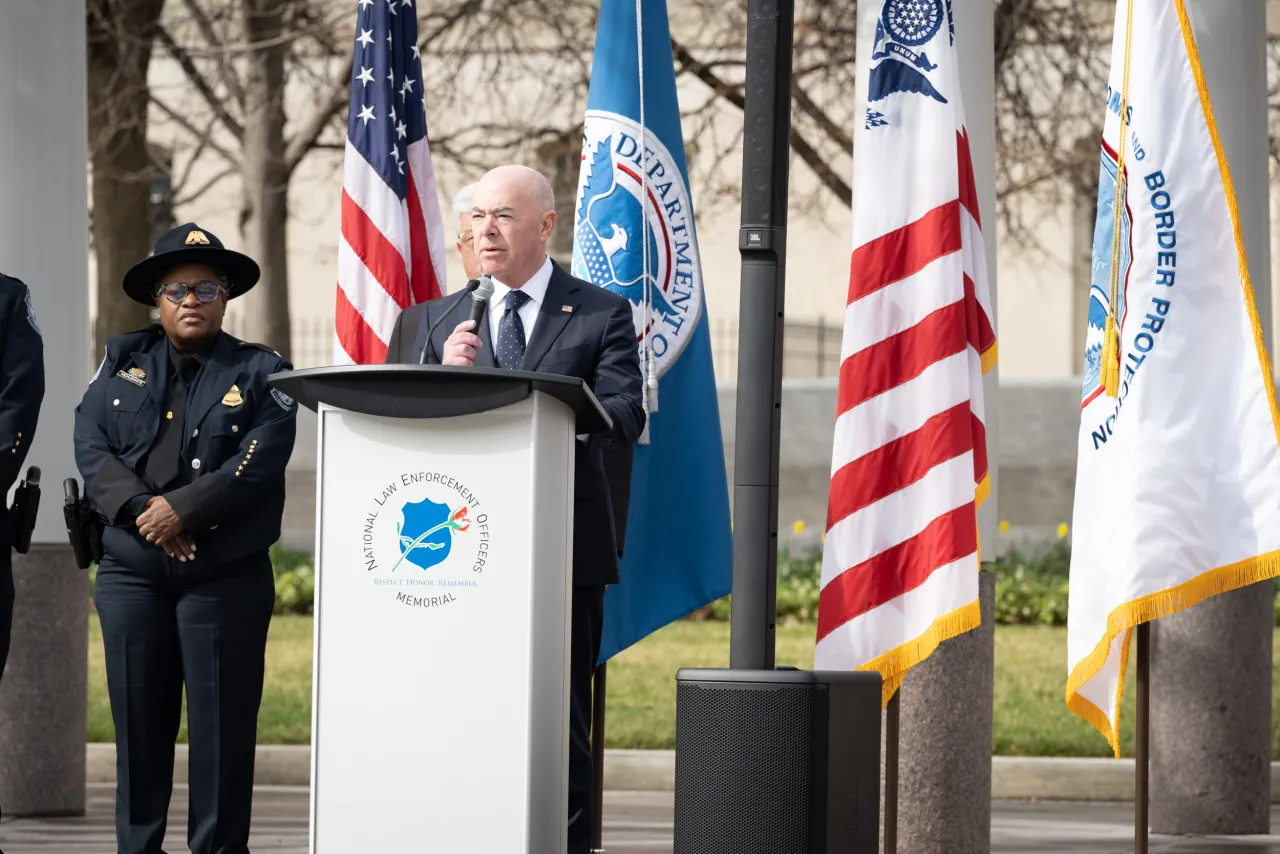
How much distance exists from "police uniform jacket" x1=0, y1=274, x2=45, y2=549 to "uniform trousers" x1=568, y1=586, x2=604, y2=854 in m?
1.86

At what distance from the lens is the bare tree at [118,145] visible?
1677 centimetres

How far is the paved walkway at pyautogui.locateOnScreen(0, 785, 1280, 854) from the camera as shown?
7836 millimetres

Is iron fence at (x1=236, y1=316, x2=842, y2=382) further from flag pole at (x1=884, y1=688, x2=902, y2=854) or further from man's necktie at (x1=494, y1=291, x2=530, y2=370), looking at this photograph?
man's necktie at (x1=494, y1=291, x2=530, y2=370)

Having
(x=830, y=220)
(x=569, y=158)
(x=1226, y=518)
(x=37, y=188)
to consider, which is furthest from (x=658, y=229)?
(x=830, y=220)

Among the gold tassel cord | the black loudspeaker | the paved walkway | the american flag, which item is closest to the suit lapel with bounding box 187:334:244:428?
the american flag

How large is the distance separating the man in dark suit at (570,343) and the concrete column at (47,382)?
3.46 meters

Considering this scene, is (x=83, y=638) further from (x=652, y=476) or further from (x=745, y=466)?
(x=745, y=466)

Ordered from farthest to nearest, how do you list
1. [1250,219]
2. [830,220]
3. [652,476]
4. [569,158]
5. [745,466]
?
[830,220] → [569,158] → [1250,219] → [652,476] → [745,466]

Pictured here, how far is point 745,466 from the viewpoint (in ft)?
18.6

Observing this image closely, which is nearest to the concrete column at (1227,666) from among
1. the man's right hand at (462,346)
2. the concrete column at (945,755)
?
the concrete column at (945,755)

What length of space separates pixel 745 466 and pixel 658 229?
2.06 m

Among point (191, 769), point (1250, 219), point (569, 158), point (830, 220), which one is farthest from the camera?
point (830, 220)

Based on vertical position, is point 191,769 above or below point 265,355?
below

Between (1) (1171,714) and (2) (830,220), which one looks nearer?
(1) (1171,714)
